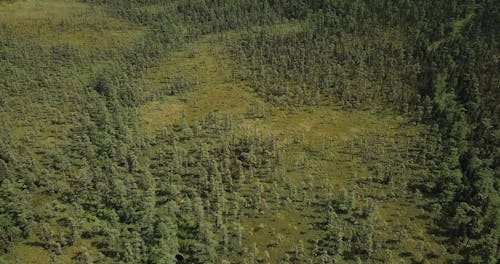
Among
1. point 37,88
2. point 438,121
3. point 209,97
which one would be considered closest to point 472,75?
point 438,121

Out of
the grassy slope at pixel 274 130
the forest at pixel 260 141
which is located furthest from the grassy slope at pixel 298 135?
the forest at pixel 260 141

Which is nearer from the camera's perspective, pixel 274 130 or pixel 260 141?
pixel 260 141

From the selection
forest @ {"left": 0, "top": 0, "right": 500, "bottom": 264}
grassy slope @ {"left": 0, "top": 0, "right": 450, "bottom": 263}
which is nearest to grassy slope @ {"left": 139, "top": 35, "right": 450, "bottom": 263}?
grassy slope @ {"left": 0, "top": 0, "right": 450, "bottom": 263}

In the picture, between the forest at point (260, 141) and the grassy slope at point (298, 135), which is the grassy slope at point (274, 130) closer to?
the grassy slope at point (298, 135)

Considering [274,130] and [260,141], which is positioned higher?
[260,141]

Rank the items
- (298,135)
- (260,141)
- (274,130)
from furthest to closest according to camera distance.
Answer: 1. (274,130)
2. (298,135)
3. (260,141)

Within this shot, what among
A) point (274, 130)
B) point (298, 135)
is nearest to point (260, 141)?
point (274, 130)

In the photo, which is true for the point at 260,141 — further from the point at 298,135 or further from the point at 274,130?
the point at 298,135

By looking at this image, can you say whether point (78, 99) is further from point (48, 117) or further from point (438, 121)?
point (438, 121)
